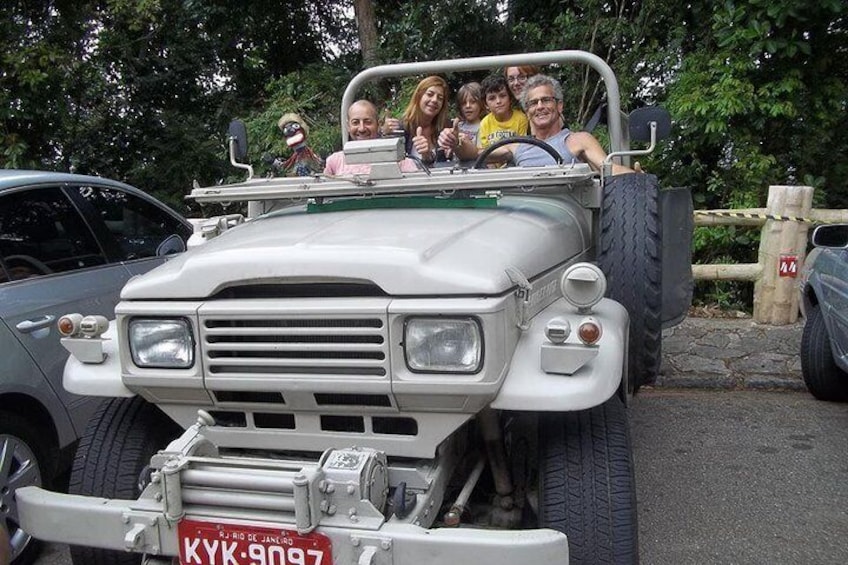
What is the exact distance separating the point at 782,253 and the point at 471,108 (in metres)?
3.61

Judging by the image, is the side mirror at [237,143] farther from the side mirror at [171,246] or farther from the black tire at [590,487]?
the black tire at [590,487]

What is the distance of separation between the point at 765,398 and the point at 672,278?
8.56ft

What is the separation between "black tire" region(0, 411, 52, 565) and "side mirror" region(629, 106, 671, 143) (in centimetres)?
317

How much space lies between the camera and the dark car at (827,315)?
4441 mm

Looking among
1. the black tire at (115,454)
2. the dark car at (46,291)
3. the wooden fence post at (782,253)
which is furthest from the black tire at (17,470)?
the wooden fence post at (782,253)

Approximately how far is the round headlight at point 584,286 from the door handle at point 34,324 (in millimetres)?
2477

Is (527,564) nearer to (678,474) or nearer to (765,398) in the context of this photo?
(678,474)

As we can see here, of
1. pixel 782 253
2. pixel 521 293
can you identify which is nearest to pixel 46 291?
pixel 521 293

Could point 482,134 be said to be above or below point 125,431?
above

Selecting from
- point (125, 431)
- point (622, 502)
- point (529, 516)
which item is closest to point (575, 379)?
point (622, 502)

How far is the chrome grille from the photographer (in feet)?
7.50

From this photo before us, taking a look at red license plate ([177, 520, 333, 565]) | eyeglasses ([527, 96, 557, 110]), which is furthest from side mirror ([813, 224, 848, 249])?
red license plate ([177, 520, 333, 565])

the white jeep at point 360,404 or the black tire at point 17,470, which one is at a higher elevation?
A: the white jeep at point 360,404

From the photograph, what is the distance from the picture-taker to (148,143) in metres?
10.9
